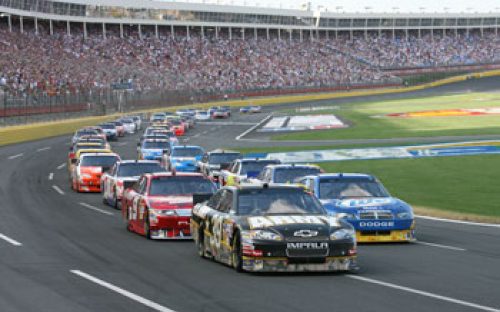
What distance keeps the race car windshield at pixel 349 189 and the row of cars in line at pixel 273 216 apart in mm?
19

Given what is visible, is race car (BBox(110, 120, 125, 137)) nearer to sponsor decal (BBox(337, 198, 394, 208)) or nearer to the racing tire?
the racing tire

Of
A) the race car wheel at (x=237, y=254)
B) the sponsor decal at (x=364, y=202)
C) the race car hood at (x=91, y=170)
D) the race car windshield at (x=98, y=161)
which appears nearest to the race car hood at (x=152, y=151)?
the race car windshield at (x=98, y=161)

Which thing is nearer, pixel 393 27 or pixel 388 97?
pixel 388 97

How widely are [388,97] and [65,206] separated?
101329 mm

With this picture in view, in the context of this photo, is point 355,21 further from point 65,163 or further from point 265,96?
point 65,163

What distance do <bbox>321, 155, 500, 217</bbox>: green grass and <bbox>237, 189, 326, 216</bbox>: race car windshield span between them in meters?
8.80

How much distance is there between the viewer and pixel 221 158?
33.6 metres

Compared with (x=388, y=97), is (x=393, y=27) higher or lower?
higher

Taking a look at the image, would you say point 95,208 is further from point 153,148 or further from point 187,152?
point 153,148

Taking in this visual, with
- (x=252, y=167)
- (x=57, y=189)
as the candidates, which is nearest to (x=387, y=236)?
(x=252, y=167)

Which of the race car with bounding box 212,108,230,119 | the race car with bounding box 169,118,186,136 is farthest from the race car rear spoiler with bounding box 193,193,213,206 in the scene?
the race car with bounding box 212,108,230,119

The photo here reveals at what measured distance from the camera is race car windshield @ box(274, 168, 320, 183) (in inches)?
939

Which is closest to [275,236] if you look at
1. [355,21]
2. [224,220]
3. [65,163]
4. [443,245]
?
[224,220]

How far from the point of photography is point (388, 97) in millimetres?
125500
